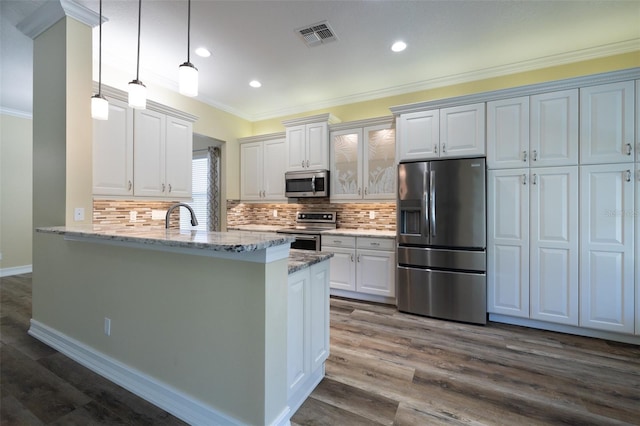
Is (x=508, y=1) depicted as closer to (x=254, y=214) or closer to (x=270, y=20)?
(x=270, y=20)

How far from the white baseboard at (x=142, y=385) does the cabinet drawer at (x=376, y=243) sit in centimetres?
232

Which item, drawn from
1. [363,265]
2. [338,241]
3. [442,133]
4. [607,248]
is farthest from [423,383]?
[442,133]

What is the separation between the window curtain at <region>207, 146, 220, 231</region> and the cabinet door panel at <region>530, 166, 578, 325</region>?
4633 mm

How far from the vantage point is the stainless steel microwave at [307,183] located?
4.21m

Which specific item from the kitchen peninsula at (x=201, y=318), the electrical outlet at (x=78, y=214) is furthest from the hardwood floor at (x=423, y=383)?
the electrical outlet at (x=78, y=214)

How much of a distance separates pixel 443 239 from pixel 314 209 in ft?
7.11

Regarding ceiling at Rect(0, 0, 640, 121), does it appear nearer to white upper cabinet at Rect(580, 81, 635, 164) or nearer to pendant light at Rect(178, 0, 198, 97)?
white upper cabinet at Rect(580, 81, 635, 164)

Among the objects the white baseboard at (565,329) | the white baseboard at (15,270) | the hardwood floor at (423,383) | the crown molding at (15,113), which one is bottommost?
the hardwood floor at (423,383)

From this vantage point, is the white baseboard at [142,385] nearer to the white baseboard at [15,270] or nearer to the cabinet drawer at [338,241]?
the cabinet drawer at [338,241]

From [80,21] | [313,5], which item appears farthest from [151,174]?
[313,5]

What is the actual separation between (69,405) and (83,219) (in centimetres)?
152

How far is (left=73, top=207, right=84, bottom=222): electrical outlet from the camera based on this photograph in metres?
2.49

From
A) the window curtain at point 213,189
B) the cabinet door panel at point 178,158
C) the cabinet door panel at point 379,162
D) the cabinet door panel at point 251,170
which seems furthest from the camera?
the window curtain at point 213,189

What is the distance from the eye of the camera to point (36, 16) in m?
2.56
